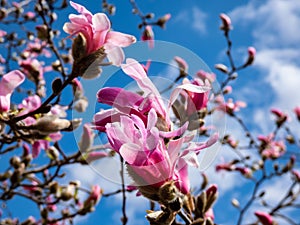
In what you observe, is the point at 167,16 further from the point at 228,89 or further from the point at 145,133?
the point at 145,133

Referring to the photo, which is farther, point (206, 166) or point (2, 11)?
point (2, 11)

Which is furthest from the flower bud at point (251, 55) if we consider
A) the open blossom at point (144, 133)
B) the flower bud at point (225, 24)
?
the open blossom at point (144, 133)

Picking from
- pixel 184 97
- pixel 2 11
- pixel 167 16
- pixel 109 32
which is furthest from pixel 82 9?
pixel 167 16

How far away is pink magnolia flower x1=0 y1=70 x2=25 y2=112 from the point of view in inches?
31.1

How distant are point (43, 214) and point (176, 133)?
1163mm

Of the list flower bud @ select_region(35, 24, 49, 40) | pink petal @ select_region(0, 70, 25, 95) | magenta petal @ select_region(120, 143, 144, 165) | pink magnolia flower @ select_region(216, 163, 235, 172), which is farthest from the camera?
pink magnolia flower @ select_region(216, 163, 235, 172)

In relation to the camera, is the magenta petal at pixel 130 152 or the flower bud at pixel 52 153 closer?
the magenta petal at pixel 130 152

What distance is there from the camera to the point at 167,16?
2.64 m

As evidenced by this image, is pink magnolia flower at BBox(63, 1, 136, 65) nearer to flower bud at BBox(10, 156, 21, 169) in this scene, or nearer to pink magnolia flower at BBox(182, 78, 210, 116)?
pink magnolia flower at BBox(182, 78, 210, 116)

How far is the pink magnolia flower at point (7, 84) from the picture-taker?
789mm

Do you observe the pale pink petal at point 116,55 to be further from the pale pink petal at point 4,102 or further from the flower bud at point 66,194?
the flower bud at point 66,194

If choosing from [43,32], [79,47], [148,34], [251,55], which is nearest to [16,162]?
[43,32]

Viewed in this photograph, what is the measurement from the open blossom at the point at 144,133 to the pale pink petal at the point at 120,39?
0.56ft

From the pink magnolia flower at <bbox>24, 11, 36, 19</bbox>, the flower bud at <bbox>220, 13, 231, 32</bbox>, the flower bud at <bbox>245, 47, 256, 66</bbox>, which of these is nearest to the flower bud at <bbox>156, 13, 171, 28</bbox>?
the flower bud at <bbox>220, 13, 231, 32</bbox>
